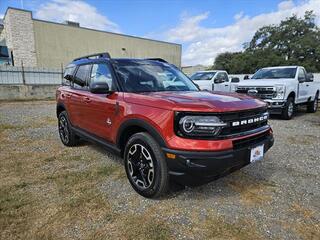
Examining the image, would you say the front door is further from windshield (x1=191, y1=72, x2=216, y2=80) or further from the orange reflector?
the orange reflector

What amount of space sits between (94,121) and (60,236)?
1.79 m

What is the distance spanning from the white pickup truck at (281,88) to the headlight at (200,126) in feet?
19.5

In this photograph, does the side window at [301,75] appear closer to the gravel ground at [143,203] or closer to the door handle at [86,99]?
the gravel ground at [143,203]

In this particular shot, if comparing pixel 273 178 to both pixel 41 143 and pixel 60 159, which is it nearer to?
pixel 60 159

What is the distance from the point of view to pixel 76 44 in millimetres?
23734

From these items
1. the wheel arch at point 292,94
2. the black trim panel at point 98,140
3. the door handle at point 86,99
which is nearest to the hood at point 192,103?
the black trim panel at point 98,140

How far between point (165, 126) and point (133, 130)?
68 centimetres

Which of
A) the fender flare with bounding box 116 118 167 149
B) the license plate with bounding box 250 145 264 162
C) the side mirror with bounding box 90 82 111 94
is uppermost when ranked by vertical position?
the side mirror with bounding box 90 82 111 94

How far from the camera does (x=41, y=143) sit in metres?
5.22

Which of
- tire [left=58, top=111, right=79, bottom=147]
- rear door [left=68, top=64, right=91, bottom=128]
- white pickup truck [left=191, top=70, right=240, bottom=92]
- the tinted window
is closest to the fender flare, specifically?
rear door [left=68, top=64, right=91, bottom=128]

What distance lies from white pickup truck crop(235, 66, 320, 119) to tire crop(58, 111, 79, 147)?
574 cm

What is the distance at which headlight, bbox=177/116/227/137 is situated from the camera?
2.30 meters

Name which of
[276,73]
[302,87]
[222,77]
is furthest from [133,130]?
[222,77]

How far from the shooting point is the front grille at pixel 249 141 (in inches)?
95.8
